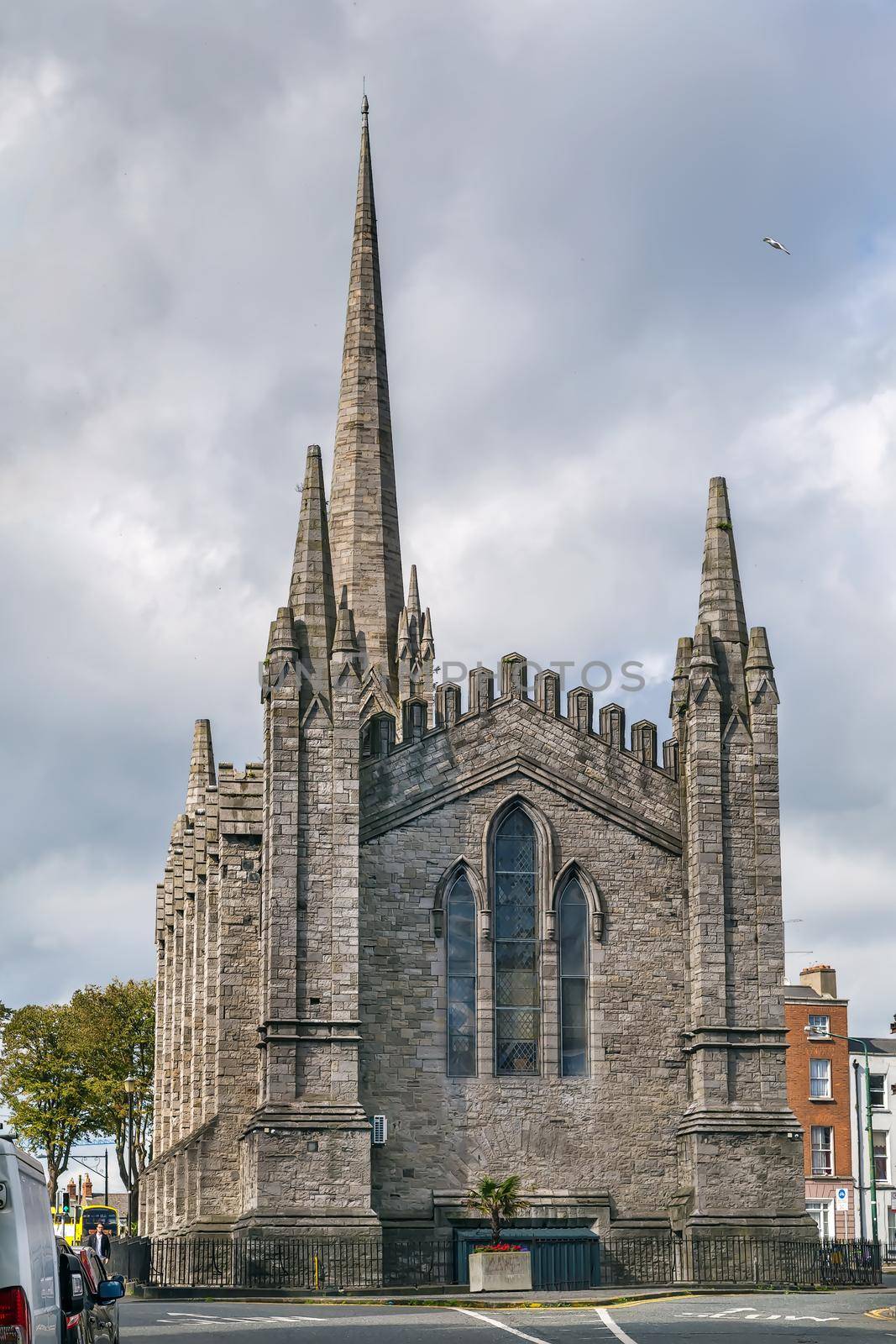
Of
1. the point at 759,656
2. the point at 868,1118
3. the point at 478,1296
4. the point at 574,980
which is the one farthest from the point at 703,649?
the point at 868,1118

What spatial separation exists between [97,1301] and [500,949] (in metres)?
24.5

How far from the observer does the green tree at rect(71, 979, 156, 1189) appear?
77.4 m

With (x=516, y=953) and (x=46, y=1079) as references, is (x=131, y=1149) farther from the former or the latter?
(x=516, y=953)

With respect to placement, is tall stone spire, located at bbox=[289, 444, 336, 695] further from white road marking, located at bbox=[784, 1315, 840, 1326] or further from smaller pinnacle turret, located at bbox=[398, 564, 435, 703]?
white road marking, located at bbox=[784, 1315, 840, 1326]

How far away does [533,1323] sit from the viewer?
2611 centimetres

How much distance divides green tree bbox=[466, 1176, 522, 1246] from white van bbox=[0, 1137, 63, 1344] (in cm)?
2469

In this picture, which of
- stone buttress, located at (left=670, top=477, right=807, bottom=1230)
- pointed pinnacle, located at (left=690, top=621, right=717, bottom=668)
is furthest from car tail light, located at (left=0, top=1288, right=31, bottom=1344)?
pointed pinnacle, located at (left=690, top=621, right=717, bottom=668)

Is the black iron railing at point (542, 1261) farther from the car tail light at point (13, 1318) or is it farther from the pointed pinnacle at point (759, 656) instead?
the car tail light at point (13, 1318)

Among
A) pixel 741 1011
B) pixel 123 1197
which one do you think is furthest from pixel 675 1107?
pixel 123 1197

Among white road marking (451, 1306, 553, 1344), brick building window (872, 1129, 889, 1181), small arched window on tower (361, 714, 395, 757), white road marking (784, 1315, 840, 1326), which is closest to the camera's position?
white road marking (451, 1306, 553, 1344)

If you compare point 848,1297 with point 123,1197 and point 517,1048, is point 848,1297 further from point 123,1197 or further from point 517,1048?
point 123,1197

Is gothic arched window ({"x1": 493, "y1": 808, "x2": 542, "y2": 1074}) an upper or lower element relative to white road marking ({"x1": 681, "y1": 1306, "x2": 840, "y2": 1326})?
upper

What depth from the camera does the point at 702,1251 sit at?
3844 cm

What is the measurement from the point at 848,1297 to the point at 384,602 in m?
24.8
